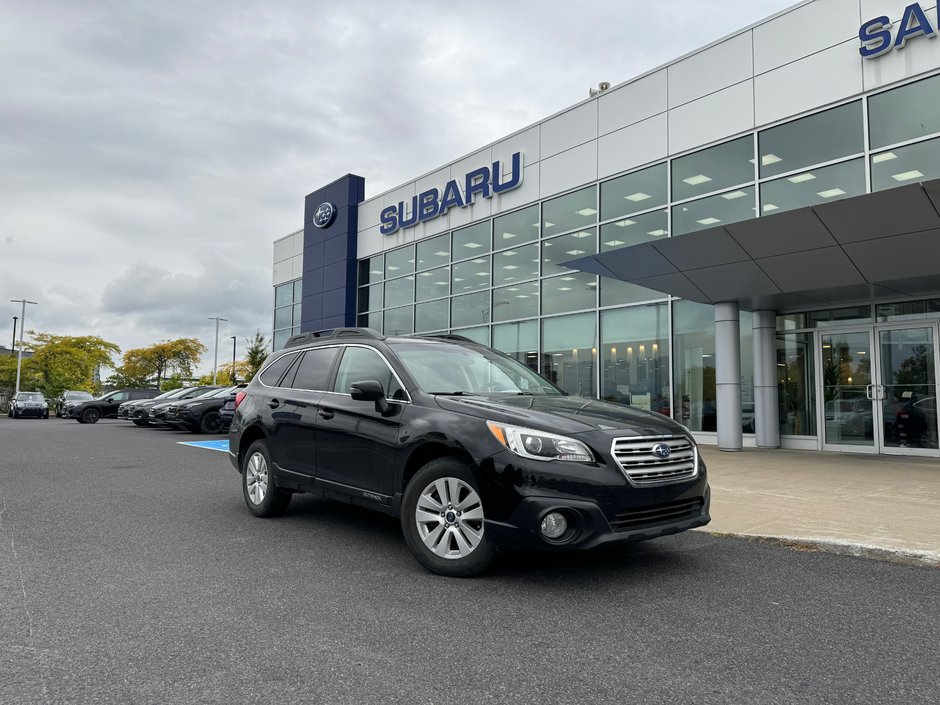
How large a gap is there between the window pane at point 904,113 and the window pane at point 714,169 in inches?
90.8

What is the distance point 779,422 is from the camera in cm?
1388

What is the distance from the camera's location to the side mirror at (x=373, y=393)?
514 cm

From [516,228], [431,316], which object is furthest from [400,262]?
[516,228]

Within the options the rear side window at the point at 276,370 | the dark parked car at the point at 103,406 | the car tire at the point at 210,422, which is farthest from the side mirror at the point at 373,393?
the dark parked car at the point at 103,406

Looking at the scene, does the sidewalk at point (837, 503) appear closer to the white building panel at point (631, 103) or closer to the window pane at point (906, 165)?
the window pane at point (906, 165)

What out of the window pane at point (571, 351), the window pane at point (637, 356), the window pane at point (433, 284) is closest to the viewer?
the window pane at point (637, 356)

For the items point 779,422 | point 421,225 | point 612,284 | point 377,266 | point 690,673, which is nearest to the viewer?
point 690,673

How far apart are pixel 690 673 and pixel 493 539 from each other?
60.6 inches

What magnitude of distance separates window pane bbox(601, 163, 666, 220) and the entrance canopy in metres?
3.35

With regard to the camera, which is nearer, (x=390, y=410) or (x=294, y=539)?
(x=390, y=410)

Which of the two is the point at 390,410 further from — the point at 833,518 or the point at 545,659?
the point at 833,518

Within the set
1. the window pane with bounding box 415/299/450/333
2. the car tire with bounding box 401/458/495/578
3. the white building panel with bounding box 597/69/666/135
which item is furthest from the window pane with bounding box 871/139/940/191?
the window pane with bounding box 415/299/450/333

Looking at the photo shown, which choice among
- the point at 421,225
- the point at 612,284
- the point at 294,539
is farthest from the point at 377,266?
the point at 294,539

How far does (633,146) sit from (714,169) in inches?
91.7
